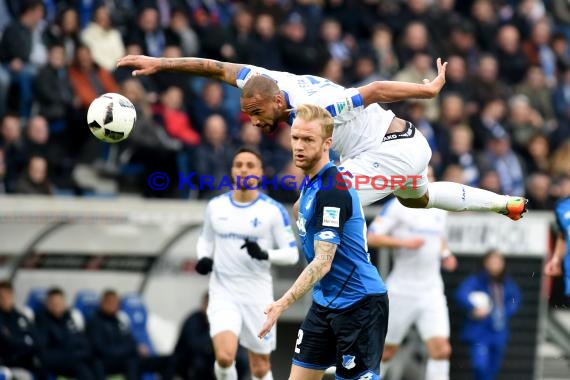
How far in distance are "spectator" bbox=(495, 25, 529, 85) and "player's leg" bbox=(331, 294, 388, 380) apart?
42.8 feet

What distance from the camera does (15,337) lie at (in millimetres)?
14469

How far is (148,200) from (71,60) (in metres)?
2.19

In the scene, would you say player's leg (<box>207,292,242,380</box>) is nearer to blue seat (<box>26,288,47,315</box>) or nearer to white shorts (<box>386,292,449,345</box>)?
white shorts (<box>386,292,449,345</box>)

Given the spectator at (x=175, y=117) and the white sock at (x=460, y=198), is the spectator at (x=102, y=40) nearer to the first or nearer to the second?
the spectator at (x=175, y=117)

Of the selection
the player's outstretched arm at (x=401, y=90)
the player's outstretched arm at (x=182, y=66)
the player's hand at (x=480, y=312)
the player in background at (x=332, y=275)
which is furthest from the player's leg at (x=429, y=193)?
the player's hand at (x=480, y=312)

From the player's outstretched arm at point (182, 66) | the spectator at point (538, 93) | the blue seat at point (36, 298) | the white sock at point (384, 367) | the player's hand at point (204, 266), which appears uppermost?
the spectator at point (538, 93)

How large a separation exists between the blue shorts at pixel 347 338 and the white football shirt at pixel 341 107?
168cm

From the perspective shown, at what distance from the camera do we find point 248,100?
31.4 ft

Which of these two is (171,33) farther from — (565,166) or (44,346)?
(565,166)

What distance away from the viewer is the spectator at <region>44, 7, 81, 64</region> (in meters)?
16.3

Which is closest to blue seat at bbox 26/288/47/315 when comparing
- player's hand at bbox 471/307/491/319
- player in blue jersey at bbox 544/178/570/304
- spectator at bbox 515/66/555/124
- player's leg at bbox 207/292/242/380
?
player's leg at bbox 207/292/242/380

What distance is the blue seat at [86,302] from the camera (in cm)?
1567

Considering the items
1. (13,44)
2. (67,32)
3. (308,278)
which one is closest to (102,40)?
(67,32)

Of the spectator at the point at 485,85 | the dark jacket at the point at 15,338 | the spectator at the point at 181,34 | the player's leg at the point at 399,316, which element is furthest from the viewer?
the spectator at the point at 485,85
